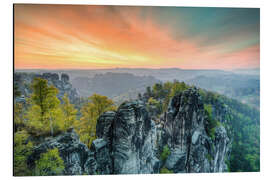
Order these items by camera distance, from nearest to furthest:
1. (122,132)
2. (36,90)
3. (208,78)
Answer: (36,90), (122,132), (208,78)

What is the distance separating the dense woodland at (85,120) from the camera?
364 centimetres

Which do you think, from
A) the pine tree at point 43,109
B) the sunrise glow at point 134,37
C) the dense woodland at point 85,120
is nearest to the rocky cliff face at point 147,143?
the dense woodland at point 85,120

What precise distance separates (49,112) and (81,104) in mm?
970

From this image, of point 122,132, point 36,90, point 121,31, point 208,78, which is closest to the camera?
point 36,90

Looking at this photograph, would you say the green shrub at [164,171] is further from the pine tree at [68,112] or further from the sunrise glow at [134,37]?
the sunrise glow at [134,37]

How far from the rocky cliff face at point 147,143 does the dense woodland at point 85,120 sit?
266 millimetres

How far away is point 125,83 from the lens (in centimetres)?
448

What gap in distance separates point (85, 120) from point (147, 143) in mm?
2409

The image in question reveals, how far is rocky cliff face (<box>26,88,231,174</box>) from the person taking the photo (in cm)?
379

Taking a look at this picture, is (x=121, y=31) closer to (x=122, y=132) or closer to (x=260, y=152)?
(x=122, y=132)

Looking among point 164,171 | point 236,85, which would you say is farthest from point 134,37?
point 164,171

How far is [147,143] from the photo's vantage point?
13.7 ft

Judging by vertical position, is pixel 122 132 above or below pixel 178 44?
below
